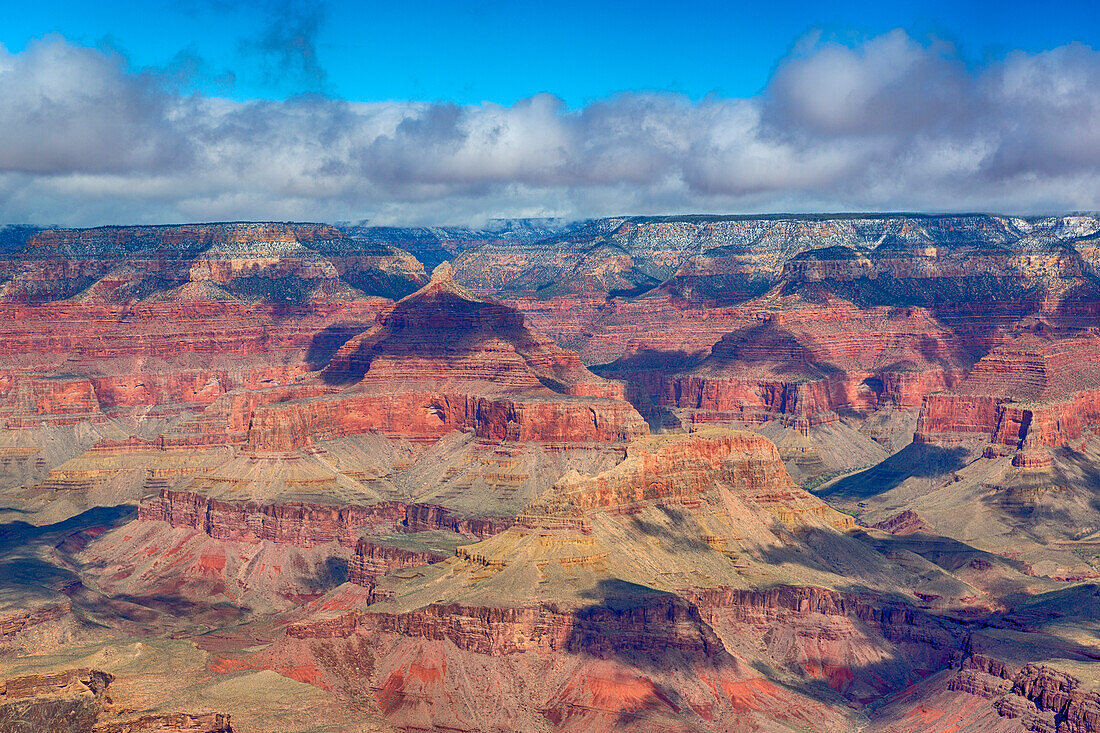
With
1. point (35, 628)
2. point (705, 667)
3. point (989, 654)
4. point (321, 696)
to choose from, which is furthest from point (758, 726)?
point (35, 628)

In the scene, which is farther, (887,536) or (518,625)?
(887,536)

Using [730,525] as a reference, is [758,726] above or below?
below

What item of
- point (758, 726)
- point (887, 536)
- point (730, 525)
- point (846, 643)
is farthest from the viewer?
point (887, 536)

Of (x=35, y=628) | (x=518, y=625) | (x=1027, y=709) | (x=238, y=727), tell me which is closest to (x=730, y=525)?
(x=518, y=625)

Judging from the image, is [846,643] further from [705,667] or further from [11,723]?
[11,723]

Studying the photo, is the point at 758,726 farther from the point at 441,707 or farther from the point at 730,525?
the point at 730,525

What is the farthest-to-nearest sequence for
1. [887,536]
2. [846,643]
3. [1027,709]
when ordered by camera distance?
[887,536] → [846,643] → [1027,709]

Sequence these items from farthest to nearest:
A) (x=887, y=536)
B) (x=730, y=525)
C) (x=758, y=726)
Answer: (x=887, y=536) → (x=730, y=525) → (x=758, y=726)

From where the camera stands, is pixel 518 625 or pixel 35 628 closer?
pixel 518 625

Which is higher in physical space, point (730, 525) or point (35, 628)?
point (730, 525)
